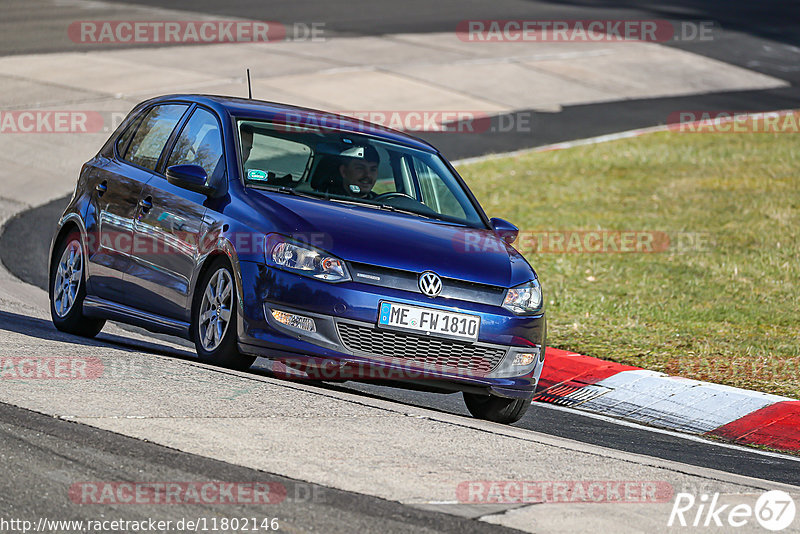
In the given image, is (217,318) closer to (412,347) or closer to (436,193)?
(412,347)

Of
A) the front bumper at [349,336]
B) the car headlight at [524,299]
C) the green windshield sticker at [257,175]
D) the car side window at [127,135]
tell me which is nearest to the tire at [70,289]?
the car side window at [127,135]

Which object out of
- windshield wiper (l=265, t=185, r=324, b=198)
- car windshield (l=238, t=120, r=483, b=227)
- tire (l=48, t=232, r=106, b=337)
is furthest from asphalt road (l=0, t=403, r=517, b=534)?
tire (l=48, t=232, r=106, b=337)

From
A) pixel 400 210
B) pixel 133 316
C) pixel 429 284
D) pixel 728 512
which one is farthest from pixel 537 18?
pixel 728 512

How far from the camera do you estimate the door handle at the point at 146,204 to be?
332 inches

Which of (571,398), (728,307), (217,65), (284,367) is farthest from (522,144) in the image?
(284,367)

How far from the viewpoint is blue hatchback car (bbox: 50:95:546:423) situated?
7238mm

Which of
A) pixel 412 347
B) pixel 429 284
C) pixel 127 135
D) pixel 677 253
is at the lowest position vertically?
pixel 677 253

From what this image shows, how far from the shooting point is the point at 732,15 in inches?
1484

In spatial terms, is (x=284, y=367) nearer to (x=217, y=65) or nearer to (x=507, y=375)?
(x=507, y=375)

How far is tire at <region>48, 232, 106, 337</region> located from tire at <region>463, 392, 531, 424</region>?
107 inches

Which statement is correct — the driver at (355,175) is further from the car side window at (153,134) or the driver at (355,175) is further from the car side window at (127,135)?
the car side window at (127,135)

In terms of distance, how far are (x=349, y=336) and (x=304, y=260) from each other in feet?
1.59

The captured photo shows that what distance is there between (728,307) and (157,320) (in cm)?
592

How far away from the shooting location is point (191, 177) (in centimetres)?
788
